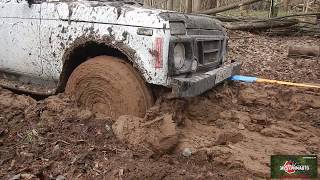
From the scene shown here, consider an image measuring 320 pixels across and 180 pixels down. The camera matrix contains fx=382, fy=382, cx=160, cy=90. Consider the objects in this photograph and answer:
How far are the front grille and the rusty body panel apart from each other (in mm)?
13

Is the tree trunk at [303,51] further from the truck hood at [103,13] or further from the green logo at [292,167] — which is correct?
the green logo at [292,167]

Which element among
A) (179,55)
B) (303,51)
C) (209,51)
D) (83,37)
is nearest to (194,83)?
(179,55)

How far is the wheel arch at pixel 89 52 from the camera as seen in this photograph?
3916 mm

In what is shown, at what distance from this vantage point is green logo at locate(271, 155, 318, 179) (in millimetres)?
3154

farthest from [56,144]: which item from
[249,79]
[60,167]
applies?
[249,79]

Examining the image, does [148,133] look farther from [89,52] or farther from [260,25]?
[260,25]

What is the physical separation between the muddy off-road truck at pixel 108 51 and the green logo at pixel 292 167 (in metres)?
1.07

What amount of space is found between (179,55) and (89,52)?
3.90ft

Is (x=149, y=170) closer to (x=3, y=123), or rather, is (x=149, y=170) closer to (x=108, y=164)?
(x=108, y=164)

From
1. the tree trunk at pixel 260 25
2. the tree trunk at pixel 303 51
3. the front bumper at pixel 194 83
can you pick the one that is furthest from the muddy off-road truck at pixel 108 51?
the tree trunk at pixel 260 25

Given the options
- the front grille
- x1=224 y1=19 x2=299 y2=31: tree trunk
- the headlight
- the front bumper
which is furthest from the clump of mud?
x1=224 y1=19 x2=299 y2=31: tree trunk

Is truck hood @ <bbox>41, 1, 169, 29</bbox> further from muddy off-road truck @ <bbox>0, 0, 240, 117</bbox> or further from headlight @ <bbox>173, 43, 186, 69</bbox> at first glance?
headlight @ <bbox>173, 43, 186, 69</bbox>

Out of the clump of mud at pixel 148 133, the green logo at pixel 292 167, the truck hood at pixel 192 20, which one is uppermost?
the truck hood at pixel 192 20

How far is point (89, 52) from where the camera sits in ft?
14.9
